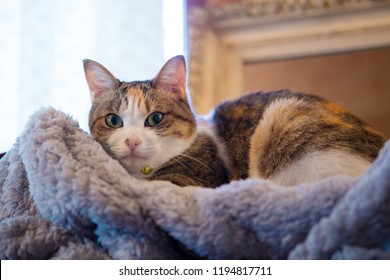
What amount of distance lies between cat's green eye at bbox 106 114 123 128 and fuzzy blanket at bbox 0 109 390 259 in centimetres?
22

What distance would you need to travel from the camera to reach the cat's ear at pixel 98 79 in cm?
114

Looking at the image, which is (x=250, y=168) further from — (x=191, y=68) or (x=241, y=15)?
(x=241, y=15)

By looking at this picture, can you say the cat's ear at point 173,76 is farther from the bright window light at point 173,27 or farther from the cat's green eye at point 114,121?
the bright window light at point 173,27

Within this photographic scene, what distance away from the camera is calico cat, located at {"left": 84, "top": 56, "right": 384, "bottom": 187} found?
100 centimetres

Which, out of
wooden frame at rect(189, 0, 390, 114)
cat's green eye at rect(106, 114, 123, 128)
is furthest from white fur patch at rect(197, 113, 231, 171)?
wooden frame at rect(189, 0, 390, 114)

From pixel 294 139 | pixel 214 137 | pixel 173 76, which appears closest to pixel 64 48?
pixel 173 76

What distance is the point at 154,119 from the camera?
110cm

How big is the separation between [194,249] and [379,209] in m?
0.29

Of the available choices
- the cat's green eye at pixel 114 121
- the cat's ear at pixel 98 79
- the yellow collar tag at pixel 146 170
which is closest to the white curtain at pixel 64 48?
the cat's ear at pixel 98 79

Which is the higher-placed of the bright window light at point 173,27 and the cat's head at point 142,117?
the bright window light at point 173,27

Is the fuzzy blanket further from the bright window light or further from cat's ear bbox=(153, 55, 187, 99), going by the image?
the bright window light

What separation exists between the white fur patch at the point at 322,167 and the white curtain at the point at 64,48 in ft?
2.80

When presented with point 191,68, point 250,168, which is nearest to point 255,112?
point 250,168

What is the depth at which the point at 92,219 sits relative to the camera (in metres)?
0.72
